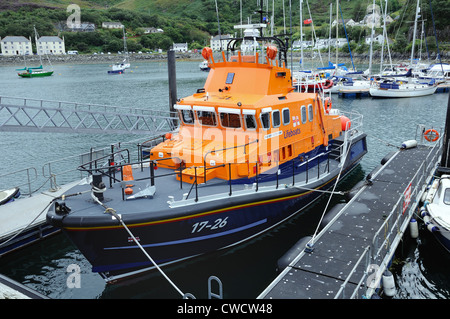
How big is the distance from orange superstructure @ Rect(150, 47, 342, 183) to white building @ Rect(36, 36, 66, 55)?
403ft

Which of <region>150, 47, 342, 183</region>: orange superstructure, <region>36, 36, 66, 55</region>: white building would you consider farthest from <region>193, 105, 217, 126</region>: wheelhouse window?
<region>36, 36, 66, 55</region>: white building

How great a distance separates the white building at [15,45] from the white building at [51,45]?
3.20m

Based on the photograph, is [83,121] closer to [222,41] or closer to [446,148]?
[222,41]

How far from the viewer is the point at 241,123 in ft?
32.8

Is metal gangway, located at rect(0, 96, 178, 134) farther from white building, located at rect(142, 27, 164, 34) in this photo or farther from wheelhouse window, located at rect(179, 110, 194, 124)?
white building, located at rect(142, 27, 164, 34)

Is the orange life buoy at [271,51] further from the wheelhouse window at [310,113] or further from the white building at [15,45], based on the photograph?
the white building at [15,45]

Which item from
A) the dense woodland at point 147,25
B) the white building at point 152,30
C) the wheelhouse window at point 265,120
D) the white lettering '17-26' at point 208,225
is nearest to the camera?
the white lettering '17-26' at point 208,225

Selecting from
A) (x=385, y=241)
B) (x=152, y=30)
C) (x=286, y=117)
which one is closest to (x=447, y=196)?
(x=385, y=241)

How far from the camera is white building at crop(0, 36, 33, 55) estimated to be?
370 ft

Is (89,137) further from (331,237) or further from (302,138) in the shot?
(331,237)

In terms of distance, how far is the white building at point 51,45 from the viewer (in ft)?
387

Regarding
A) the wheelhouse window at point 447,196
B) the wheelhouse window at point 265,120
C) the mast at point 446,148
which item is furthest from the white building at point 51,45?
the wheelhouse window at point 447,196
